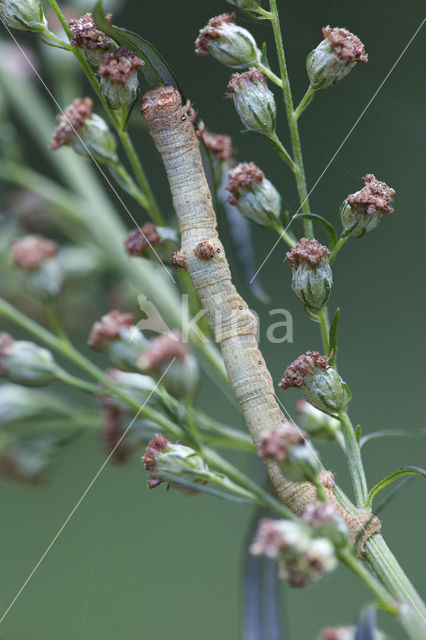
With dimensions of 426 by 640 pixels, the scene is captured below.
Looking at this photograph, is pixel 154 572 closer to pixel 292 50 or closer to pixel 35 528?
pixel 35 528

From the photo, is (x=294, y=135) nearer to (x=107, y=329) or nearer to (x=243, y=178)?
(x=243, y=178)

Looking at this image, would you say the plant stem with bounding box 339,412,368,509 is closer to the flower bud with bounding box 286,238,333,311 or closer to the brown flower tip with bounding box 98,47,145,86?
the flower bud with bounding box 286,238,333,311

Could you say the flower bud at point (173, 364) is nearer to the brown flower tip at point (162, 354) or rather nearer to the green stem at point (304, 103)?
the brown flower tip at point (162, 354)

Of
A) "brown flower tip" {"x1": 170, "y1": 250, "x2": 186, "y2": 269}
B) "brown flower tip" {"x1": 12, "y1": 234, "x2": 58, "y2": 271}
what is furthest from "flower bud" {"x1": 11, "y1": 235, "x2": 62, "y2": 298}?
"brown flower tip" {"x1": 170, "y1": 250, "x2": 186, "y2": 269}

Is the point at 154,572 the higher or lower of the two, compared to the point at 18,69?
lower

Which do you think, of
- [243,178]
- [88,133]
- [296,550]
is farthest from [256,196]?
[296,550]

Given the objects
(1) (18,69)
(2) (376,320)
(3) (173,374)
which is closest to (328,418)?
(3) (173,374)
